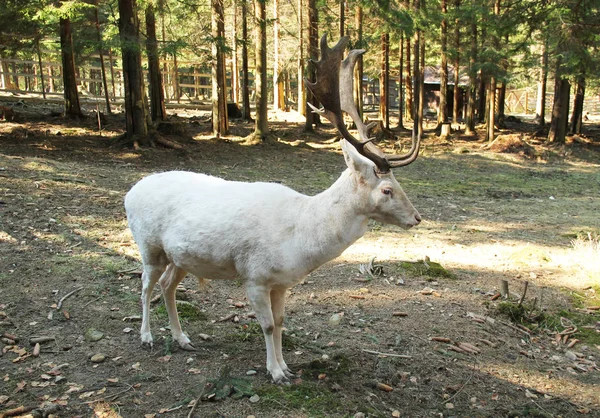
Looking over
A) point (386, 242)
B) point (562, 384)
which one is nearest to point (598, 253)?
point (386, 242)

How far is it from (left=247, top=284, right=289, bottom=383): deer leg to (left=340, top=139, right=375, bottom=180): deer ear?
1294 millimetres

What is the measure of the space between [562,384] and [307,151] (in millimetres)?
15325

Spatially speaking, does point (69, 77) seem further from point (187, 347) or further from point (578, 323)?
point (578, 323)

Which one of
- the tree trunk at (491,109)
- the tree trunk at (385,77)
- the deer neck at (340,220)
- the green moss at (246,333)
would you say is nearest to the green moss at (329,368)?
the green moss at (246,333)

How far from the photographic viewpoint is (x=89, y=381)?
4.67 m

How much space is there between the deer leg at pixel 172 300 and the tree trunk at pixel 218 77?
14119 mm

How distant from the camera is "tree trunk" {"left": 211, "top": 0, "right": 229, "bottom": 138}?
→ 1803 centimetres

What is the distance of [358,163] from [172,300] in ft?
7.85

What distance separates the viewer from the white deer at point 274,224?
4.53 m

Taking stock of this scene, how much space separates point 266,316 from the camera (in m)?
4.64

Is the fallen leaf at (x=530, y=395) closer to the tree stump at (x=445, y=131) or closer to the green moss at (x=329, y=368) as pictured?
the green moss at (x=329, y=368)

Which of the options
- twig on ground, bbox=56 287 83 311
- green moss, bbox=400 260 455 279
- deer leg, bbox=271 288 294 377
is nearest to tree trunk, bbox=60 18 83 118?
twig on ground, bbox=56 287 83 311

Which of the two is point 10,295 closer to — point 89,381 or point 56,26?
point 89,381

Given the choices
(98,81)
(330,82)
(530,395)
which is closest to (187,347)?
(330,82)
